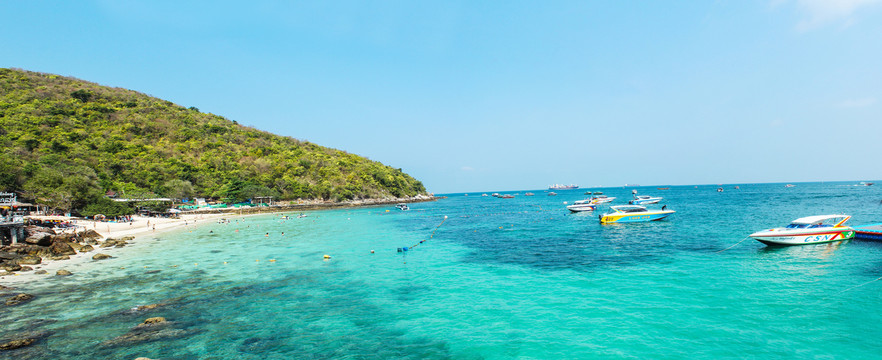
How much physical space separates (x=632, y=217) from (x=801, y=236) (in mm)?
18315

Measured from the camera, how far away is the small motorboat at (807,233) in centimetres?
2439

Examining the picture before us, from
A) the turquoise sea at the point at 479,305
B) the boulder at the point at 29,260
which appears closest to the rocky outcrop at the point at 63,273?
the turquoise sea at the point at 479,305

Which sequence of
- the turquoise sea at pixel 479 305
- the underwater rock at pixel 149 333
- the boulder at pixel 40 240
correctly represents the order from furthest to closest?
the boulder at pixel 40 240
the underwater rock at pixel 149 333
the turquoise sea at pixel 479 305

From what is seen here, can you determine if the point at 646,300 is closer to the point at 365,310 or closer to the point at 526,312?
the point at 526,312

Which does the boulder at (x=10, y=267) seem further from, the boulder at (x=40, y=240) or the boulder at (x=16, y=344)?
the boulder at (x=16, y=344)

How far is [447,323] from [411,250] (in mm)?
16698

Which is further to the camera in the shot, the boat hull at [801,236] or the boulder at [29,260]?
the boat hull at [801,236]

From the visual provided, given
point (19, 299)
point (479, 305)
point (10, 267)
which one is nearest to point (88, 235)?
point (10, 267)

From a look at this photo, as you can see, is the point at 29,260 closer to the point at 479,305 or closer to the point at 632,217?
the point at 479,305

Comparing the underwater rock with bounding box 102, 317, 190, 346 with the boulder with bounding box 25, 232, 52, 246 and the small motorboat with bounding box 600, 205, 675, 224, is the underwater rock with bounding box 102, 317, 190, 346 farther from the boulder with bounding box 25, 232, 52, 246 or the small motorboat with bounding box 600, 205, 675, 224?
the small motorboat with bounding box 600, 205, 675, 224

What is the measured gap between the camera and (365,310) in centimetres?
1418

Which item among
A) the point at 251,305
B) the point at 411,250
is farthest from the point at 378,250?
the point at 251,305

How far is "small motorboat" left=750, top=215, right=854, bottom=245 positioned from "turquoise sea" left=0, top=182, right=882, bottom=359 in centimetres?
87

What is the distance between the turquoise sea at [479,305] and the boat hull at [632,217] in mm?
15878
